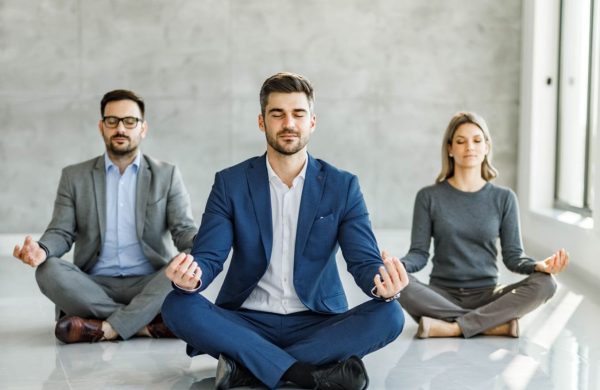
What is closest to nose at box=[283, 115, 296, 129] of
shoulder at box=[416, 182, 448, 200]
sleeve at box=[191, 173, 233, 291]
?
sleeve at box=[191, 173, 233, 291]

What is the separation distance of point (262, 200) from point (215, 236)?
0.22 metres

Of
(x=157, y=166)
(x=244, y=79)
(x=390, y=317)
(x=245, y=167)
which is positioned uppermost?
(x=244, y=79)

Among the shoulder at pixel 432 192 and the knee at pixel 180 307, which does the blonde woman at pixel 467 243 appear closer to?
the shoulder at pixel 432 192

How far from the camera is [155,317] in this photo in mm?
4453

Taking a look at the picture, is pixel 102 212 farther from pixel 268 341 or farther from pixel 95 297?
pixel 268 341

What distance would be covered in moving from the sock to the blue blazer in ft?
0.82

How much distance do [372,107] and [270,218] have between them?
15.0 ft

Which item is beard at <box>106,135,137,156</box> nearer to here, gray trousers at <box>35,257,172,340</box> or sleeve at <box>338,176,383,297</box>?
gray trousers at <box>35,257,172,340</box>

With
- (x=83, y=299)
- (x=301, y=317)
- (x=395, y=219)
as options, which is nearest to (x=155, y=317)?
(x=83, y=299)

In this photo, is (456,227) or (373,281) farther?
(456,227)

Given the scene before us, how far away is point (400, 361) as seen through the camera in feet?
12.9

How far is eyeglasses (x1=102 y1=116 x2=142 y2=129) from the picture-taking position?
457cm

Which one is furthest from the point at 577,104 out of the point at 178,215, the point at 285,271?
the point at 285,271

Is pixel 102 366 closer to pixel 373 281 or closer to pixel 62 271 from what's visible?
pixel 62 271
